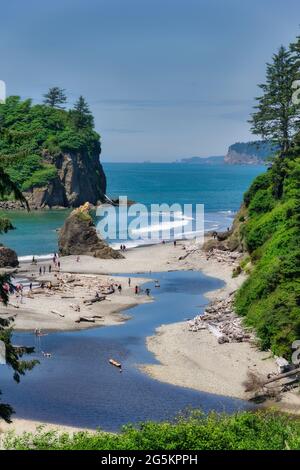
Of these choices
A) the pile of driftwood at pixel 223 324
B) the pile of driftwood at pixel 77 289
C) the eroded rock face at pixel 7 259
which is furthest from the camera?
the eroded rock face at pixel 7 259

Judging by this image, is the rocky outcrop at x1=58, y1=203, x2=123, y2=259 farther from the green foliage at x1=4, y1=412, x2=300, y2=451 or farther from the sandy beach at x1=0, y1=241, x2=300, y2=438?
the green foliage at x1=4, y1=412, x2=300, y2=451

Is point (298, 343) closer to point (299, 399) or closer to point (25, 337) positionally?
point (299, 399)

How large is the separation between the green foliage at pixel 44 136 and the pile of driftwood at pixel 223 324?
89802mm

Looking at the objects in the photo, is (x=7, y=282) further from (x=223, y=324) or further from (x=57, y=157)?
(x=57, y=157)

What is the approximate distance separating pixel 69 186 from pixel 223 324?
351 feet

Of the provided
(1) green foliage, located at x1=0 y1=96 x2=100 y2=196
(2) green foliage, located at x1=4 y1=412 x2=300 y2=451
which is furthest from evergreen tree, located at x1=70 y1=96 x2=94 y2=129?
(2) green foliage, located at x1=4 y1=412 x2=300 y2=451

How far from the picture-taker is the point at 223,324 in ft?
173

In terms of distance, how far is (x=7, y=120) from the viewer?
170 m

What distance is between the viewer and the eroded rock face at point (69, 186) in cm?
15075

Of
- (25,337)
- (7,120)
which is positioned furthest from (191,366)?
(7,120)

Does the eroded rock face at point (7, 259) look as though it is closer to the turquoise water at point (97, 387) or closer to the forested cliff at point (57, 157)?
the turquoise water at point (97, 387)

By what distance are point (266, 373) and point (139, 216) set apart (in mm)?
104738

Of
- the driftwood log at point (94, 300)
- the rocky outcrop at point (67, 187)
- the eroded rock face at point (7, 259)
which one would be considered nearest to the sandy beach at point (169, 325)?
the driftwood log at point (94, 300)

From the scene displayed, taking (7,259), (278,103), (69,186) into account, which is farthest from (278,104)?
(69,186)
